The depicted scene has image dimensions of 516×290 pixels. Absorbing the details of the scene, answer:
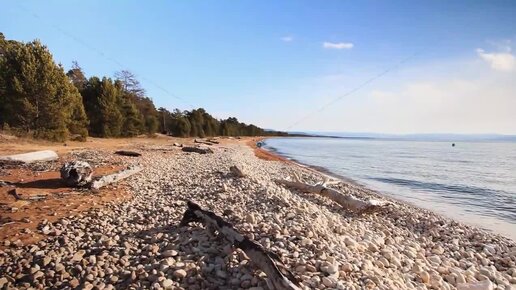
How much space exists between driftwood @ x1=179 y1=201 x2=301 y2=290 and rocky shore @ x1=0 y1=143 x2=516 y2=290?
0.22 m

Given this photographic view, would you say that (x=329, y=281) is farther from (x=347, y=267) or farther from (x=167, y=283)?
(x=167, y=283)

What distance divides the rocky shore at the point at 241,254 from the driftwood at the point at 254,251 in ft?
0.71

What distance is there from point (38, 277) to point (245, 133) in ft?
431

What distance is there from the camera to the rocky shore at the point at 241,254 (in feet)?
16.5

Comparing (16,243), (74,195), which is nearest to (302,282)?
(16,243)

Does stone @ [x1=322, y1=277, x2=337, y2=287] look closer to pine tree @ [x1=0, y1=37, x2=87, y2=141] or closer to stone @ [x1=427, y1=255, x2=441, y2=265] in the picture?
stone @ [x1=427, y1=255, x2=441, y2=265]

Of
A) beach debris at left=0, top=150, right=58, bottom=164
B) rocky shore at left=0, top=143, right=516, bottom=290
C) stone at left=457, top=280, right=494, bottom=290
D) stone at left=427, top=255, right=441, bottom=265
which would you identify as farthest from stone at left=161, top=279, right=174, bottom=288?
beach debris at left=0, top=150, right=58, bottom=164

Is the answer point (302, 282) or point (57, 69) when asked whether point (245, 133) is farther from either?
point (302, 282)

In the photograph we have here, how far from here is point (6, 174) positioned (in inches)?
476

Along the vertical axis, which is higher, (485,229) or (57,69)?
(57,69)

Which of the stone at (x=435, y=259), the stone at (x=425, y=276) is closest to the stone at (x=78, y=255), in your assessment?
the stone at (x=425, y=276)

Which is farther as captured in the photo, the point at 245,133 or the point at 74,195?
the point at 245,133

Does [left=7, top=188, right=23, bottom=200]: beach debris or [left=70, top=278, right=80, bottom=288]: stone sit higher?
[left=7, top=188, right=23, bottom=200]: beach debris

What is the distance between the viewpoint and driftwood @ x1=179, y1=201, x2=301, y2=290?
4.40m
